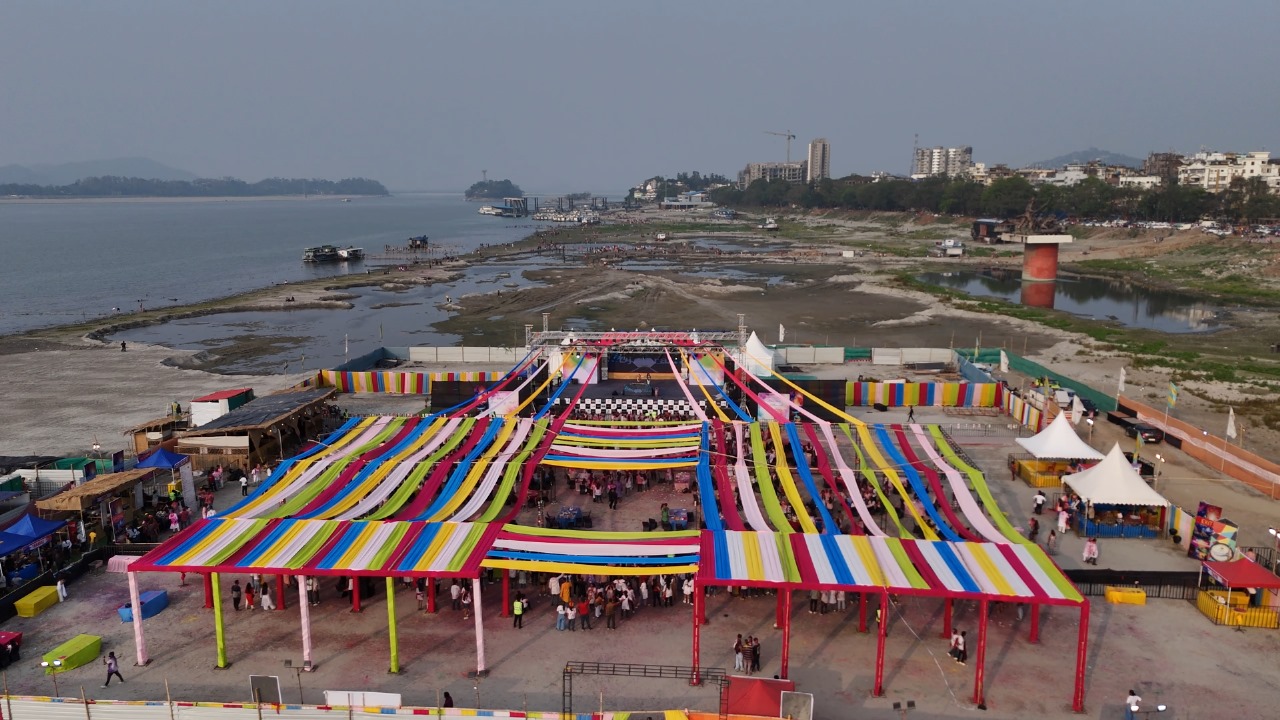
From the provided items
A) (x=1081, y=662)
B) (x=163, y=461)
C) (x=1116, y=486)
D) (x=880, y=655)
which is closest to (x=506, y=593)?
(x=880, y=655)

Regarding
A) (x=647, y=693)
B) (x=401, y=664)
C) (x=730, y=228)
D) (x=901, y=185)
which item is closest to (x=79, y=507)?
(x=401, y=664)

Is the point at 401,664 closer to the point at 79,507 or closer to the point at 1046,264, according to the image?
the point at 79,507

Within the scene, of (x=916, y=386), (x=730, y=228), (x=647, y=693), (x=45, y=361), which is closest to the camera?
(x=647, y=693)

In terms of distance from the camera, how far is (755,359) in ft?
125

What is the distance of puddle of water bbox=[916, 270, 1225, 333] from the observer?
2746 inches

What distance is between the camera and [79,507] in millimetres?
23719

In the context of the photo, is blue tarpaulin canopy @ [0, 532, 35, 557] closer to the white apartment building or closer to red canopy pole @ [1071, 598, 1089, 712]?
red canopy pole @ [1071, 598, 1089, 712]

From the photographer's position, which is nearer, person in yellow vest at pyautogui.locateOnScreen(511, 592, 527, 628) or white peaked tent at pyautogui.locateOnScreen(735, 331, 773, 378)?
person in yellow vest at pyautogui.locateOnScreen(511, 592, 527, 628)

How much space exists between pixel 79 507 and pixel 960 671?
23.4 meters

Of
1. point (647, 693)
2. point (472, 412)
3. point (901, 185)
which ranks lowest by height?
point (647, 693)

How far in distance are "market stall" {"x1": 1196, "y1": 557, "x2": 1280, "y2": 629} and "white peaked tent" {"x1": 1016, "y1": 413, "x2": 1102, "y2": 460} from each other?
824 centimetres

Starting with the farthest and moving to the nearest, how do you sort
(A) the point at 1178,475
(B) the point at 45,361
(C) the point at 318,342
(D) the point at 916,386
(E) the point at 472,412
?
(C) the point at 318,342 → (B) the point at 45,361 → (D) the point at 916,386 → (E) the point at 472,412 → (A) the point at 1178,475

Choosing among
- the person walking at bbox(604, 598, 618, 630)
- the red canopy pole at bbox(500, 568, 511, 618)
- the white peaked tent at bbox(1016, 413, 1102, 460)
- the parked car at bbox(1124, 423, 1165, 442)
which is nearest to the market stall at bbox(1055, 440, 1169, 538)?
the white peaked tent at bbox(1016, 413, 1102, 460)

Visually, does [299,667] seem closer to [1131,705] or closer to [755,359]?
[1131,705]
